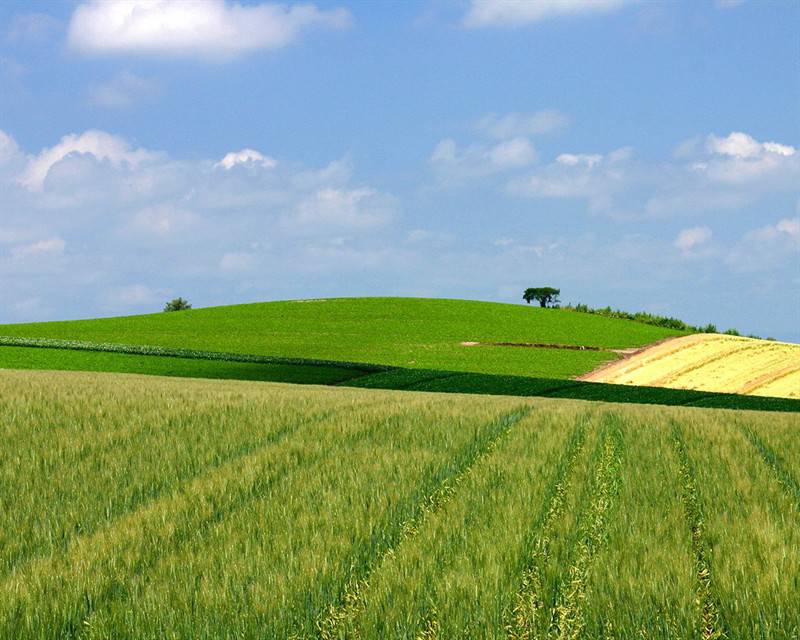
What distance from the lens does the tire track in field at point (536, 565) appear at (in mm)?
5238

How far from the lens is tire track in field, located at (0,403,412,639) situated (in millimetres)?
5336

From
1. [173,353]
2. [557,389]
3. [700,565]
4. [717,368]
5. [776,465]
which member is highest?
[717,368]

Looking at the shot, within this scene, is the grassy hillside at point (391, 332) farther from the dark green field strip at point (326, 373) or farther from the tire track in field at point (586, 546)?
the tire track in field at point (586, 546)

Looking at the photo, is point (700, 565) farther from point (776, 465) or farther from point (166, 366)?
point (166, 366)

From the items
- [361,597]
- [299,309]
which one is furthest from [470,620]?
[299,309]

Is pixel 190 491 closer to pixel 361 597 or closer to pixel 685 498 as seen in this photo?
pixel 361 597

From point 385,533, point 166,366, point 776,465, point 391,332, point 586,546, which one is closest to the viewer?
point 586,546

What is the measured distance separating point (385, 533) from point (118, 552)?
220 centimetres

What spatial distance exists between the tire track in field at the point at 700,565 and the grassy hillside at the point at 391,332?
39910 mm

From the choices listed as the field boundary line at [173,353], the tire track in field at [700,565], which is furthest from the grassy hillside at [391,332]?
the tire track in field at [700,565]

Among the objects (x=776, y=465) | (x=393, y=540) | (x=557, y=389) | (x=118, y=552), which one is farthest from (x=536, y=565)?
(x=557, y=389)

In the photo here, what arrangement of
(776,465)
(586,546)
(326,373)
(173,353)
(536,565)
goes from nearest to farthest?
1. (536,565)
2. (586,546)
3. (776,465)
4. (326,373)
5. (173,353)

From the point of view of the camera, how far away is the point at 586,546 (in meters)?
6.77

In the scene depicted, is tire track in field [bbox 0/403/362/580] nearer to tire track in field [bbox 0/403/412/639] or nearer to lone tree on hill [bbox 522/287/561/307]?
tire track in field [bbox 0/403/412/639]
